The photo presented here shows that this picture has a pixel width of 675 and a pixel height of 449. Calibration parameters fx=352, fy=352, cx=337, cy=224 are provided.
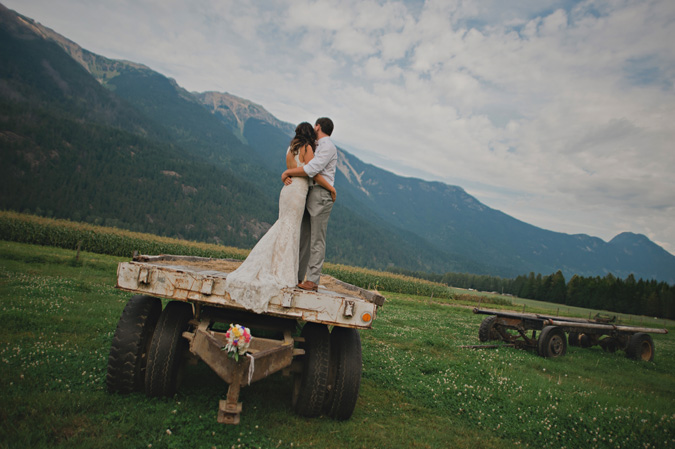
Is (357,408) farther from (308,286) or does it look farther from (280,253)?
(280,253)

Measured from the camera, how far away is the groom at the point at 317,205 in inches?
196

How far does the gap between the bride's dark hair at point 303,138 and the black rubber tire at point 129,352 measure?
305 cm

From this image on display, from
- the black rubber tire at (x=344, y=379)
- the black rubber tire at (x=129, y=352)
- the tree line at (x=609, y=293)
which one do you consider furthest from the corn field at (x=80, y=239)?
the tree line at (x=609, y=293)

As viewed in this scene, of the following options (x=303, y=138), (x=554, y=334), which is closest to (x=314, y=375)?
(x=303, y=138)

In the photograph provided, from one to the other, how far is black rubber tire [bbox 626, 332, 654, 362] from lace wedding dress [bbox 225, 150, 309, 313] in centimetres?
1528

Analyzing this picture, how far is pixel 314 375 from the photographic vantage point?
4.47m

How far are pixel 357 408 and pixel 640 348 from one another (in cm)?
1417

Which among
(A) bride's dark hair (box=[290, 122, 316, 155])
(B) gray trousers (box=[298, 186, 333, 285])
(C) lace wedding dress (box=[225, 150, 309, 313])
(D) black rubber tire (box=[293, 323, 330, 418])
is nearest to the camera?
(C) lace wedding dress (box=[225, 150, 309, 313])

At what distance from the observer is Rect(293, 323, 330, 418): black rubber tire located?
4.48 metres

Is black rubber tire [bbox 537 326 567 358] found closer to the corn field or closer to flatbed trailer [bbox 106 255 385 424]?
flatbed trailer [bbox 106 255 385 424]

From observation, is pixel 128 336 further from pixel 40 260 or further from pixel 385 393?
pixel 40 260

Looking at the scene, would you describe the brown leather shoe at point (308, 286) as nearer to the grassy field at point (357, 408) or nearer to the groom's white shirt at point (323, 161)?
the groom's white shirt at point (323, 161)

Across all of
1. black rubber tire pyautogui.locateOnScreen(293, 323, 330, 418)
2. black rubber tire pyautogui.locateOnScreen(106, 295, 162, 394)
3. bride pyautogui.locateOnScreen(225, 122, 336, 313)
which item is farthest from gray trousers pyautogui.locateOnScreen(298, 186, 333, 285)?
black rubber tire pyautogui.locateOnScreen(106, 295, 162, 394)

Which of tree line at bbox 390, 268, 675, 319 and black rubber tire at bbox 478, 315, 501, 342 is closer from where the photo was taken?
black rubber tire at bbox 478, 315, 501, 342
